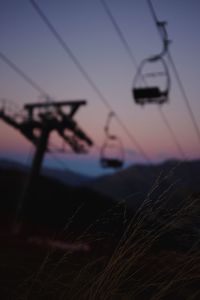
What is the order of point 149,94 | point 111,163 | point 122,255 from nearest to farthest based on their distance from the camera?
point 122,255 < point 149,94 < point 111,163

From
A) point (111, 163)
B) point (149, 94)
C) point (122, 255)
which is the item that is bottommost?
point (111, 163)

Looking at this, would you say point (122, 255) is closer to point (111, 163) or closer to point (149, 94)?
point (149, 94)

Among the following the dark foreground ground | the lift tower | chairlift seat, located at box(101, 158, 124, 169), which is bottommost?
chairlift seat, located at box(101, 158, 124, 169)

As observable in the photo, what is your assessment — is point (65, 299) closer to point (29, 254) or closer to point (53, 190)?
point (29, 254)

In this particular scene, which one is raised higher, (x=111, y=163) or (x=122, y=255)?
(x=122, y=255)

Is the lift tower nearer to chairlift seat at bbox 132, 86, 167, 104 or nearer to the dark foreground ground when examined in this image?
chairlift seat at bbox 132, 86, 167, 104

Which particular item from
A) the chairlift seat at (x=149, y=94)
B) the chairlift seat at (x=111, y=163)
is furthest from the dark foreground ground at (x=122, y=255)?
the chairlift seat at (x=111, y=163)

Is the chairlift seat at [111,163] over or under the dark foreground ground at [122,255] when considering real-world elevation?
under

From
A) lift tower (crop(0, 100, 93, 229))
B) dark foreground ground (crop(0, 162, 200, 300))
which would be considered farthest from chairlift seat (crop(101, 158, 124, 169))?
dark foreground ground (crop(0, 162, 200, 300))

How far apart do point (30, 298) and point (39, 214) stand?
3706 centimetres

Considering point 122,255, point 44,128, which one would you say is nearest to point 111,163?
point 44,128

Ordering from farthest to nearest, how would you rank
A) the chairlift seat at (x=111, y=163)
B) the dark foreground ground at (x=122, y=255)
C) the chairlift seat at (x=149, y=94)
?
the chairlift seat at (x=111, y=163) < the chairlift seat at (x=149, y=94) < the dark foreground ground at (x=122, y=255)

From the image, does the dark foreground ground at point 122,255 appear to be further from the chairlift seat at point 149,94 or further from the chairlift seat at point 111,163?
the chairlift seat at point 111,163

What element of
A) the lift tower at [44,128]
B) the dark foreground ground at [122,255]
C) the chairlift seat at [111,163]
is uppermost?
the dark foreground ground at [122,255]
